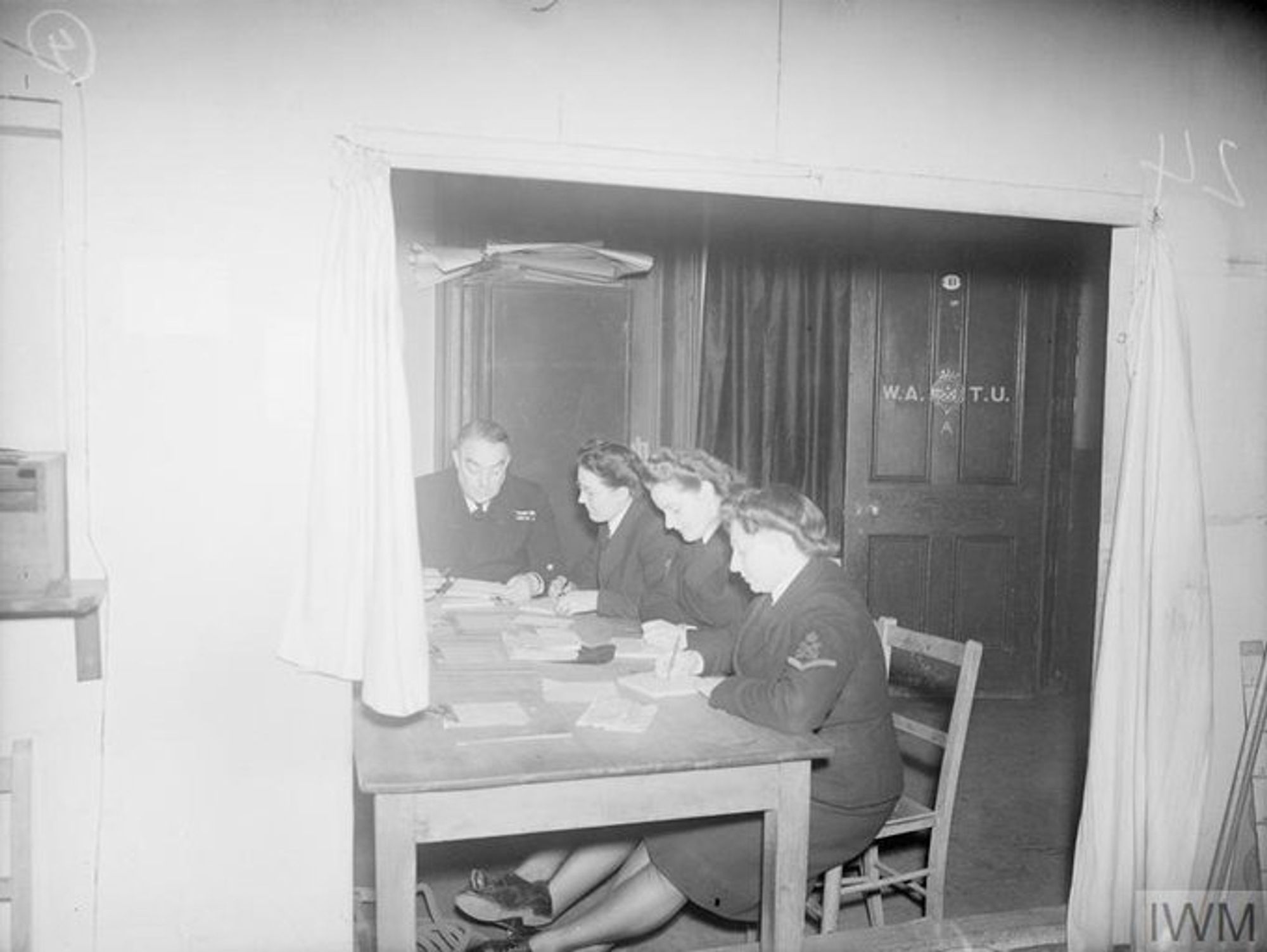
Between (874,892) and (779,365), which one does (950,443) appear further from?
(874,892)

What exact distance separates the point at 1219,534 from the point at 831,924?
159 centimetres

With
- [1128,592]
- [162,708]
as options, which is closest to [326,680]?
[162,708]

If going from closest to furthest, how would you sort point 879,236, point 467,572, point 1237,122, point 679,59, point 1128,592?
1. point 679,59
2. point 1128,592
3. point 1237,122
4. point 467,572
5. point 879,236

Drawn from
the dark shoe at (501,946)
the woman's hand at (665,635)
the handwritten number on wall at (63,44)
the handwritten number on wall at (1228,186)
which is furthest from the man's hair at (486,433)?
the handwritten number on wall at (1228,186)

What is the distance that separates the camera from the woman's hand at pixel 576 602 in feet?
13.4

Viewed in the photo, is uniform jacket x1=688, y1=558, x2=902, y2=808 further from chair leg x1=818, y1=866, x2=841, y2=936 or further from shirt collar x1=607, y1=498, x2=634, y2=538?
shirt collar x1=607, y1=498, x2=634, y2=538

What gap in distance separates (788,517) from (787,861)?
34.4 inches

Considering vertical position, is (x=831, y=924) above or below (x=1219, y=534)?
below

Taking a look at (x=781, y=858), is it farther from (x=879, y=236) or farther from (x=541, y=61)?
(x=879, y=236)

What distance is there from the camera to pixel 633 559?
4379 mm

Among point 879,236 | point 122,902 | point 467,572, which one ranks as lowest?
point 122,902

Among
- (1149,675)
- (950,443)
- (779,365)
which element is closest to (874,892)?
(1149,675)

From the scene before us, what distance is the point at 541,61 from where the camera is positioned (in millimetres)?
2598

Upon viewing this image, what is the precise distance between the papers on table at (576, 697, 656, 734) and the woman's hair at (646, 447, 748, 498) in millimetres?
1153
